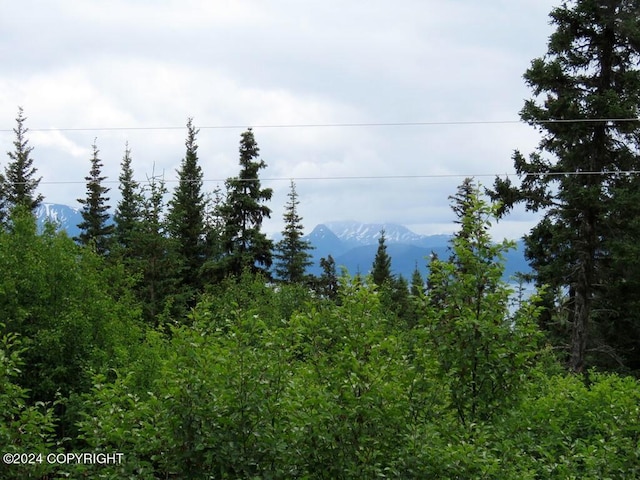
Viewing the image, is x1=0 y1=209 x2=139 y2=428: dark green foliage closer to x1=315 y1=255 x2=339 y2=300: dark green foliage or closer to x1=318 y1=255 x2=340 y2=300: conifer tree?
x1=315 y1=255 x2=339 y2=300: dark green foliage

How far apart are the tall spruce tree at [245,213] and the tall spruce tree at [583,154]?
18803mm

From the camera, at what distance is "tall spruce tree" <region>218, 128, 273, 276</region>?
117 feet

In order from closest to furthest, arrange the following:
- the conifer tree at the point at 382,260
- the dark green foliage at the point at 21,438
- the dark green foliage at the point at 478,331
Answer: the dark green foliage at the point at 21,438 → the dark green foliage at the point at 478,331 → the conifer tree at the point at 382,260

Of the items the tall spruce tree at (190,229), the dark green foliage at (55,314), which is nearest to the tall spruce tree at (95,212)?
the tall spruce tree at (190,229)

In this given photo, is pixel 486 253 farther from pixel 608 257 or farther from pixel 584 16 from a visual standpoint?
pixel 584 16

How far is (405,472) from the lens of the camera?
486 cm

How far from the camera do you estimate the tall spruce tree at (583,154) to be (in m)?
18.5

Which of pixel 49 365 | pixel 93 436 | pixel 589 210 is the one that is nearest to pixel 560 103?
pixel 589 210

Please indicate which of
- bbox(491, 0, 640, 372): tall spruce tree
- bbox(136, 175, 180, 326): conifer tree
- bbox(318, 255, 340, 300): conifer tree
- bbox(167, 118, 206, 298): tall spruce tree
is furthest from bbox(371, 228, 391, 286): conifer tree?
bbox(491, 0, 640, 372): tall spruce tree

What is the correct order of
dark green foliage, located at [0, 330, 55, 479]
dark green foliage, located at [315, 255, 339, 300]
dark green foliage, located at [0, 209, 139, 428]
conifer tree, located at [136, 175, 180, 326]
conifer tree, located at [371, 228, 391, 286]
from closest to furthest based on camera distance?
1. dark green foliage, located at [0, 330, 55, 479]
2. dark green foliage, located at [0, 209, 139, 428]
3. conifer tree, located at [136, 175, 180, 326]
4. dark green foliage, located at [315, 255, 339, 300]
5. conifer tree, located at [371, 228, 391, 286]

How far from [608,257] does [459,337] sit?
51.7ft

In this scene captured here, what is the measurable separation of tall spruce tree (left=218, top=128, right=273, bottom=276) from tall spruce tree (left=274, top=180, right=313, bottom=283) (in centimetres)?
722

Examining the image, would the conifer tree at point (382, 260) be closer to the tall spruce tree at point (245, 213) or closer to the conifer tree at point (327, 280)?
the conifer tree at point (327, 280)

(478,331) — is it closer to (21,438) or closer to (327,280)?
(21,438)
